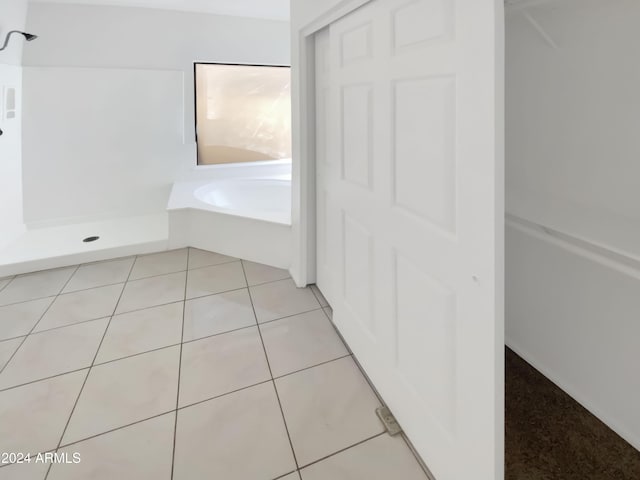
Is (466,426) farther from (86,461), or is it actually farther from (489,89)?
(86,461)

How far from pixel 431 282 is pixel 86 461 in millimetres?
1338

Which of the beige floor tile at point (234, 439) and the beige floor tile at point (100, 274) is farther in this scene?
the beige floor tile at point (100, 274)

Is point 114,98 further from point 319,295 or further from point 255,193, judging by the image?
point 319,295

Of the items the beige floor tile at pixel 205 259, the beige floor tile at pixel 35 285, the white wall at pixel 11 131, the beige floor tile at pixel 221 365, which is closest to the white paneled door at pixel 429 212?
the beige floor tile at pixel 221 365

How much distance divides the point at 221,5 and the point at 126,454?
3.72 m

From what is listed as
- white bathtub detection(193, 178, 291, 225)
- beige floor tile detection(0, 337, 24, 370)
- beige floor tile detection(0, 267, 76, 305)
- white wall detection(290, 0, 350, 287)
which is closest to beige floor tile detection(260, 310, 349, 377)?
white wall detection(290, 0, 350, 287)

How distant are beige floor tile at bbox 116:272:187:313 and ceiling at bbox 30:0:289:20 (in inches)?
100.0

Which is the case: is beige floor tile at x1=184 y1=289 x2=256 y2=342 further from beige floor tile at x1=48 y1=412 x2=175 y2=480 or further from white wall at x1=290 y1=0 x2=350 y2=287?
beige floor tile at x1=48 y1=412 x2=175 y2=480

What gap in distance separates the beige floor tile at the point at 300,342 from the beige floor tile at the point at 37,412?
86 cm

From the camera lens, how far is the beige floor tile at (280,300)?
87.8 inches

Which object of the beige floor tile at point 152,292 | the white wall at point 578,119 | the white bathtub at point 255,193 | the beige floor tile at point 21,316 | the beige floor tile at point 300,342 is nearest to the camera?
the white wall at point 578,119

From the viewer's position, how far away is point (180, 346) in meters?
1.90

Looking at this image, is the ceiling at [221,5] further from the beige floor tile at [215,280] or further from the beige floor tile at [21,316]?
the beige floor tile at [21,316]

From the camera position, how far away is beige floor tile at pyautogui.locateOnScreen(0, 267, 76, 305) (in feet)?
7.93
